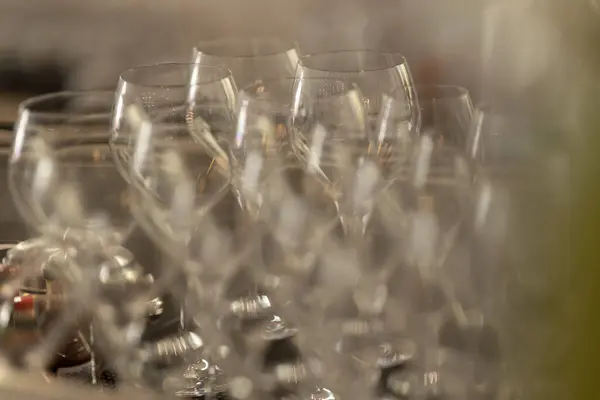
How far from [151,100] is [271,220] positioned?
118 mm

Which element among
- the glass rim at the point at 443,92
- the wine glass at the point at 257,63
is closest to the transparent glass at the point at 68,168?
the wine glass at the point at 257,63

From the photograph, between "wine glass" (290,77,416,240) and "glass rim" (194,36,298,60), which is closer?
"wine glass" (290,77,416,240)

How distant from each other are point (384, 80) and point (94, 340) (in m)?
0.27

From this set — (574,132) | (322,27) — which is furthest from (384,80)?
(322,27)

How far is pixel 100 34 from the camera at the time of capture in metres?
1.00

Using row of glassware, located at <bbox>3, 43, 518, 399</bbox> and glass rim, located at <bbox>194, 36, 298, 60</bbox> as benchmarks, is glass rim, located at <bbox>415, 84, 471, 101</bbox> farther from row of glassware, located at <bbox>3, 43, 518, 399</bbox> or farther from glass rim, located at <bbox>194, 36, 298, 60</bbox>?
glass rim, located at <bbox>194, 36, 298, 60</bbox>

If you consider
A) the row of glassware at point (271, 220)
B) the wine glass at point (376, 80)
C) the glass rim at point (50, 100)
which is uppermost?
the wine glass at point (376, 80)

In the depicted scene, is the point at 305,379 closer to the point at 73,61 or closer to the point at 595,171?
the point at 595,171

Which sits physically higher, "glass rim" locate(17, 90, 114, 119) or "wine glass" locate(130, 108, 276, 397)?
"glass rim" locate(17, 90, 114, 119)

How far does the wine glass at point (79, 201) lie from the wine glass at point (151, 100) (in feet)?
0.21

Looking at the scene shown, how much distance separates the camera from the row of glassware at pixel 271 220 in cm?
52

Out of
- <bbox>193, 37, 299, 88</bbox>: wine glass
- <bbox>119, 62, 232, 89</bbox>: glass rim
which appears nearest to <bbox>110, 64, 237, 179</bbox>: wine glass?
<bbox>119, 62, 232, 89</bbox>: glass rim

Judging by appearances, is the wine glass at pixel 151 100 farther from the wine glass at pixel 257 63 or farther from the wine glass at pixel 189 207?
the wine glass at pixel 257 63

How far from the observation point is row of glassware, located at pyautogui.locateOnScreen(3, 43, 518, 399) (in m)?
0.52
